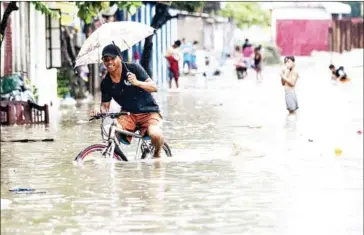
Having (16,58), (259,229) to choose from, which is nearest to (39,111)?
(16,58)

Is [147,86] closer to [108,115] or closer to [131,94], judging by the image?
[131,94]

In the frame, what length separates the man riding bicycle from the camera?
1371cm

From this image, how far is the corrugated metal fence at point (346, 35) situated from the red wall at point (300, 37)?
5.00 feet

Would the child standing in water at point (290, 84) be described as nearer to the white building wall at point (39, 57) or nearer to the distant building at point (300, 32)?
the white building wall at point (39, 57)

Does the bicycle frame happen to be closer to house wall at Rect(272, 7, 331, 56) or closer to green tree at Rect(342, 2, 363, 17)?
house wall at Rect(272, 7, 331, 56)

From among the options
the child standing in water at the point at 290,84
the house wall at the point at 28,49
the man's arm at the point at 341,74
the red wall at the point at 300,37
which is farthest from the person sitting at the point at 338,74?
the red wall at the point at 300,37

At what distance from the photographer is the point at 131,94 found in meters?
14.0

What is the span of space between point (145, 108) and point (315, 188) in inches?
87.9

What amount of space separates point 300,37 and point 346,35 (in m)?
3.23

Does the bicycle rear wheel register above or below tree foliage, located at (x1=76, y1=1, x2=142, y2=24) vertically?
below

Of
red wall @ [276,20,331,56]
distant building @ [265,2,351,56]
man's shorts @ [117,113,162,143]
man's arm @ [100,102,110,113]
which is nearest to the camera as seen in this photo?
man's arm @ [100,102,110,113]

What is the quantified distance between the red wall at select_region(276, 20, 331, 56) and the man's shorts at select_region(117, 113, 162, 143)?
6603 cm

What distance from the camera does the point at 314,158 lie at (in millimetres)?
16172

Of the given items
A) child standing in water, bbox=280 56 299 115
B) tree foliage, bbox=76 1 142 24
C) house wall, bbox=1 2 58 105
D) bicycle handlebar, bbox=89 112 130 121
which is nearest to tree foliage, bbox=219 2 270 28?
house wall, bbox=1 2 58 105
